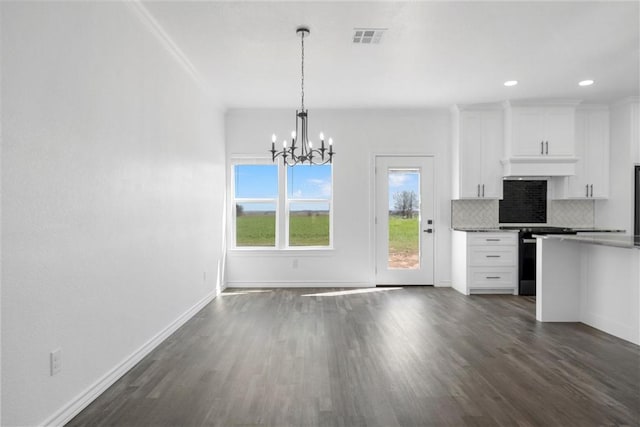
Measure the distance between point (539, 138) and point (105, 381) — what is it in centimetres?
615

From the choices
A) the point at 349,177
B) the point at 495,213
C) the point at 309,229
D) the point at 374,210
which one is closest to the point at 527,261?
the point at 495,213

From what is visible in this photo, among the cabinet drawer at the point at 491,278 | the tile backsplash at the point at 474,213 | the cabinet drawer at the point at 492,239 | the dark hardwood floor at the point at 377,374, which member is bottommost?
the dark hardwood floor at the point at 377,374

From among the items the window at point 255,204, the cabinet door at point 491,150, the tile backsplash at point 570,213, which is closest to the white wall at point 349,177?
the window at point 255,204

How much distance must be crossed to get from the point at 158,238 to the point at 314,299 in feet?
8.17

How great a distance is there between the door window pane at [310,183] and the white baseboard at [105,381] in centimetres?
288

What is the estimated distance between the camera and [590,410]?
2.35 m

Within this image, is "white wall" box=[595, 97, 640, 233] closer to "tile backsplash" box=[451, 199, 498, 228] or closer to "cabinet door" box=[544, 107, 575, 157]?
"cabinet door" box=[544, 107, 575, 157]

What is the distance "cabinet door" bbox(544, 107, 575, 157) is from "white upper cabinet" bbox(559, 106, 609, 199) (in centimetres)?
31

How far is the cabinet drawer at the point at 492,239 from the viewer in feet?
18.8

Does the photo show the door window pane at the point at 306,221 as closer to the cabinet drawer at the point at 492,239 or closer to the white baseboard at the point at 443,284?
the white baseboard at the point at 443,284

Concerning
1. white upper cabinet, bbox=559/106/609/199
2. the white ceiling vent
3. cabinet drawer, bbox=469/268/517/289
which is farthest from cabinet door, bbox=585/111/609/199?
the white ceiling vent

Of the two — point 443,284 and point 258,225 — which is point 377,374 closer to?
point 443,284

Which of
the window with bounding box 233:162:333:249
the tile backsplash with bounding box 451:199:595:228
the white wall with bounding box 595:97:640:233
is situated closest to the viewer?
the white wall with bounding box 595:97:640:233

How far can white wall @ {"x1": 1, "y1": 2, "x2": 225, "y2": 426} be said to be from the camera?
1861 mm
